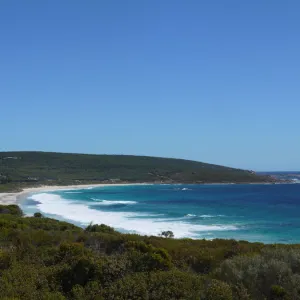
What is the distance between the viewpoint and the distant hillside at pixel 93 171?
148875mm

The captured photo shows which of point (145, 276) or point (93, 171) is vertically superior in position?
point (93, 171)

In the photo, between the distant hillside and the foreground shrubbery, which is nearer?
Answer: the foreground shrubbery

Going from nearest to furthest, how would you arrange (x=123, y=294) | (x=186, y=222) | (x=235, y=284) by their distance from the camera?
1. (x=123, y=294)
2. (x=235, y=284)
3. (x=186, y=222)

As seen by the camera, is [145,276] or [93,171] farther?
[93,171]

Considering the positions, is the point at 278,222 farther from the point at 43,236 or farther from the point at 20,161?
the point at 20,161

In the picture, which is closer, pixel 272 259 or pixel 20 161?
pixel 272 259

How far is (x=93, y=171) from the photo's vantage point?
173125 mm

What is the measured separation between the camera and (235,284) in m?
7.86

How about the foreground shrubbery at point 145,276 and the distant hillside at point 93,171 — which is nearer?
the foreground shrubbery at point 145,276

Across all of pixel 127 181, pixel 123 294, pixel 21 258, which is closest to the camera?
pixel 123 294

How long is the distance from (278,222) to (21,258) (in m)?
36.9

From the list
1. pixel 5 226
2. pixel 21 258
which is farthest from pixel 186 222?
pixel 21 258

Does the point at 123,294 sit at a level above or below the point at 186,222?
above

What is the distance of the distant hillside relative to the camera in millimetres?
148875
